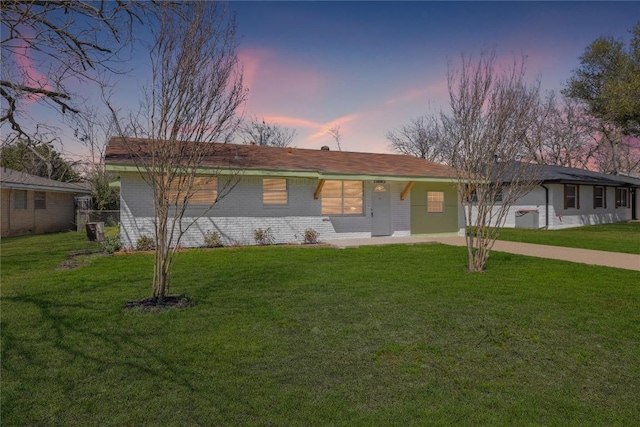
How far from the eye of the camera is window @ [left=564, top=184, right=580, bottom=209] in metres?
20.8

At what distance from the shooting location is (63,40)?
6828mm

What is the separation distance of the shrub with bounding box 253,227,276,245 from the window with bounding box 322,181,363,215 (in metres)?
2.20

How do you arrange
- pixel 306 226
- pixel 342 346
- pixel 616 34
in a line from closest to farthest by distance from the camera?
pixel 342 346, pixel 306 226, pixel 616 34

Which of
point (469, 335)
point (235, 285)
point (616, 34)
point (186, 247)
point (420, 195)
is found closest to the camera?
point (469, 335)

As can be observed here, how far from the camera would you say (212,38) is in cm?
532

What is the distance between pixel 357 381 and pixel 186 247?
9856mm

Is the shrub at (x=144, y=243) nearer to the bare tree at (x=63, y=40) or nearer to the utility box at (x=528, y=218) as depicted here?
the bare tree at (x=63, y=40)

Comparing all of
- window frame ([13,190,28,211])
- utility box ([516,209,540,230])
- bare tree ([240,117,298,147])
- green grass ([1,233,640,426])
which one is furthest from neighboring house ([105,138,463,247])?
bare tree ([240,117,298,147])

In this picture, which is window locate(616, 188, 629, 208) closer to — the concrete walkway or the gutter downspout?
the gutter downspout

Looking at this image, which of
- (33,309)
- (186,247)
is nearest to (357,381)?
(33,309)

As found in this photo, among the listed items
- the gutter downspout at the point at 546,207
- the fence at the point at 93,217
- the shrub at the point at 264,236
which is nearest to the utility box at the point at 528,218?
the gutter downspout at the point at 546,207

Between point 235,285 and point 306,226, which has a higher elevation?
point 306,226

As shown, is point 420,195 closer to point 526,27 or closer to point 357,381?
point 526,27

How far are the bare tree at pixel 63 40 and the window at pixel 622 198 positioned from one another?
99.8 feet
